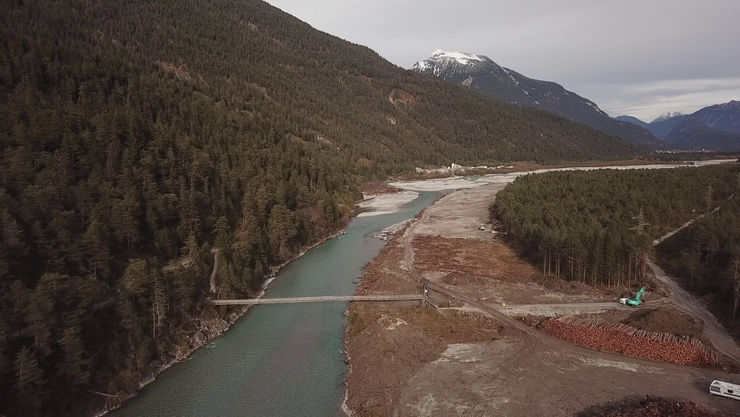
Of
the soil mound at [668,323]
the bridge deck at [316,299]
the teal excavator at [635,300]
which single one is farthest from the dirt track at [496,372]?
the soil mound at [668,323]

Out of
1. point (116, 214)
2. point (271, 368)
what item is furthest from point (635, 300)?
point (116, 214)

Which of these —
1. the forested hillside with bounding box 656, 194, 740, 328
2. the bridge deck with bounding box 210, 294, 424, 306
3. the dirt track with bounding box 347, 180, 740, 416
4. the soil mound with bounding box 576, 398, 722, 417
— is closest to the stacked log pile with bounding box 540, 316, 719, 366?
the dirt track with bounding box 347, 180, 740, 416

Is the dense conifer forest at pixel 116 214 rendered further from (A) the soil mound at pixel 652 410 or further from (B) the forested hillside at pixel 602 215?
(B) the forested hillside at pixel 602 215

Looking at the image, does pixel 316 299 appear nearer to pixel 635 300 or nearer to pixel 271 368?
pixel 271 368

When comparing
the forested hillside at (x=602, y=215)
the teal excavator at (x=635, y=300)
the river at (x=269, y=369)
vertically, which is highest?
the forested hillside at (x=602, y=215)

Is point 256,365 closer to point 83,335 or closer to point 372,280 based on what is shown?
point 83,335

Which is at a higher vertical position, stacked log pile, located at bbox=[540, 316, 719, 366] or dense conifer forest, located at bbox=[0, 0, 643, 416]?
dense conifer forest, located at bbox=[0, 0, 643, 416]

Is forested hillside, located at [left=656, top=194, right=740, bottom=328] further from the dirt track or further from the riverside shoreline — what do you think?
the riverside shoreline
